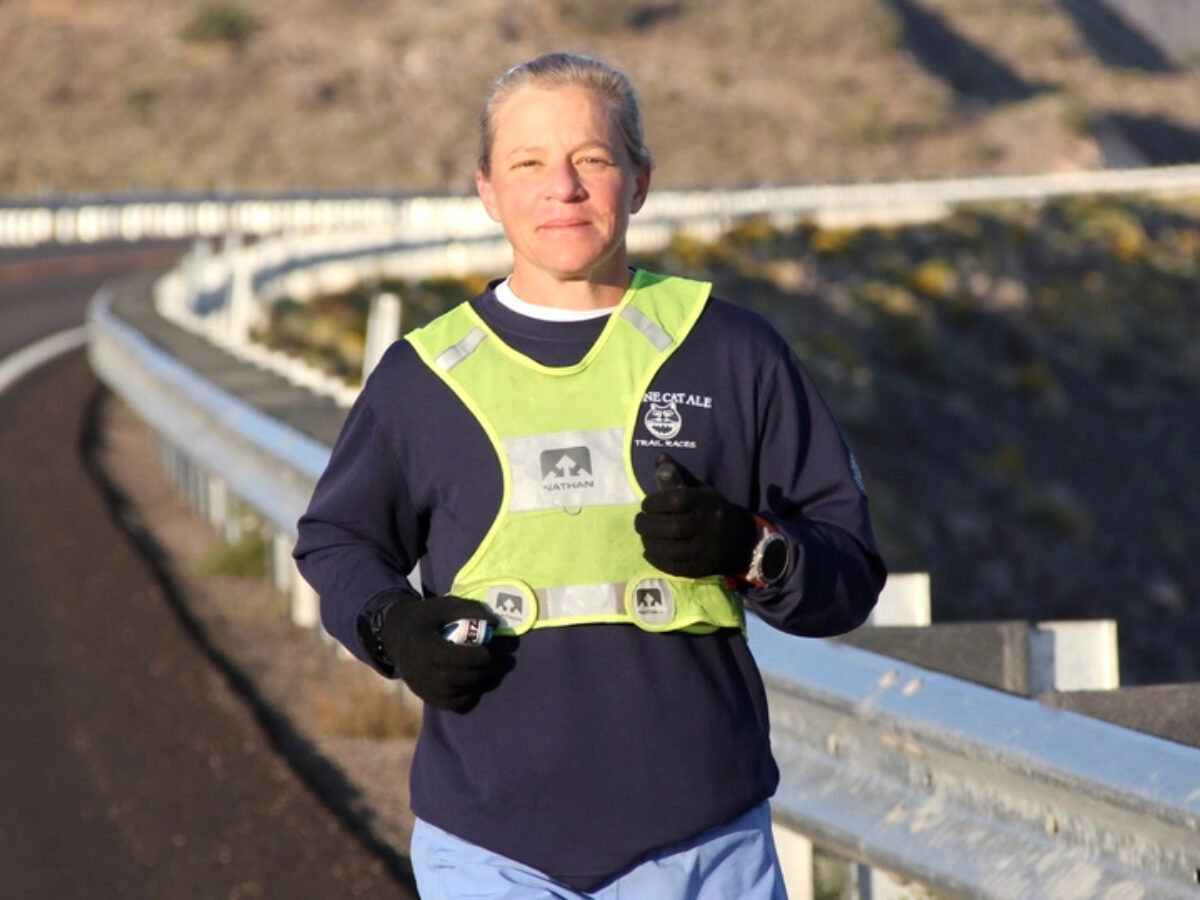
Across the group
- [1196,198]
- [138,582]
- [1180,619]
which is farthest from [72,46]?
[138,582]

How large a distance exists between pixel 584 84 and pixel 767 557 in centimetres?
73

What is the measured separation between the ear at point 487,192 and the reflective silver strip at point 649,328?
1.00 feet

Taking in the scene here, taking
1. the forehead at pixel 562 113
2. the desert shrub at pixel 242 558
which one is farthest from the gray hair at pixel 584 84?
the desert shrub at pixel 242 558

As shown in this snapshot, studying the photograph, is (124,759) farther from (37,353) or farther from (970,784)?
(37,353)

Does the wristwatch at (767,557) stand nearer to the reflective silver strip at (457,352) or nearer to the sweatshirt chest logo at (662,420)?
the sweatshirt chest logo at (662,420)

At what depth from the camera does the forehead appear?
3303 mm

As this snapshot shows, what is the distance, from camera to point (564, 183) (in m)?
3.27

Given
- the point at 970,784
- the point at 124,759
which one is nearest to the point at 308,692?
the point at 124,759

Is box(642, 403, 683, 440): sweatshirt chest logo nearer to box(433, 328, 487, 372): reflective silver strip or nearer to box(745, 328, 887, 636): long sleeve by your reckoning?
box(745, 328, 887, 636): long sleeve

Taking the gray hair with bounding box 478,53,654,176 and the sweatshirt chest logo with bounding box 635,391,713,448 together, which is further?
the gray hair with bounding box 478,53,654,176

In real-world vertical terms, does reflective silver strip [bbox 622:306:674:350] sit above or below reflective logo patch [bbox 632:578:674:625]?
above

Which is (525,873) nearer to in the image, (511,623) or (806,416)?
(511,623)

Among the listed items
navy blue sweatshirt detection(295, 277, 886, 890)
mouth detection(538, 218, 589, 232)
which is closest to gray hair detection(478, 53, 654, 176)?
mouth detection(538, 218, 589, 232)

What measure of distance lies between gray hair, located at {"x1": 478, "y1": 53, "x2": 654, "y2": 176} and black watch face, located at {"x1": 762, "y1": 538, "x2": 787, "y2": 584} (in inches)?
24.7
